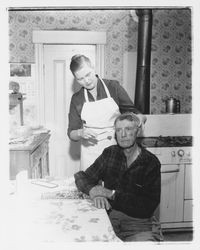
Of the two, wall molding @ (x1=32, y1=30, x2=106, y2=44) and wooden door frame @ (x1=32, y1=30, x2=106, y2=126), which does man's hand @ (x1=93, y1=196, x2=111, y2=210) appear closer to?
wooden door frame @ (x1=32, y1=30, x2=106, y2=126)

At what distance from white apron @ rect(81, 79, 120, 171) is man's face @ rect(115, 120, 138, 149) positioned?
1.2 inches

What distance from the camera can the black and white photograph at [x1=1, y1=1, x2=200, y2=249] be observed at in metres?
1.22

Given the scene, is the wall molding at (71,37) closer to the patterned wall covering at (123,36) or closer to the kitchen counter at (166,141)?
the patterned wall covering at (123,36)

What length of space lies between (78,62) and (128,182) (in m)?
0.58

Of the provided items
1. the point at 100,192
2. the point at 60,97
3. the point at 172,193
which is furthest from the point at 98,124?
the point at 172,193

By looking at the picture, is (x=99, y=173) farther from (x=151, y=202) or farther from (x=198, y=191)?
(x=198, y=191)

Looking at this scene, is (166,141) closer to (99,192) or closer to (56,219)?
(99,192)

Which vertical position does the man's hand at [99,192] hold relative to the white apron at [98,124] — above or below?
below

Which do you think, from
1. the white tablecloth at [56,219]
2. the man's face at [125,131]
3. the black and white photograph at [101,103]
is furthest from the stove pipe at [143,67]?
the white tablecloth at [56,219]

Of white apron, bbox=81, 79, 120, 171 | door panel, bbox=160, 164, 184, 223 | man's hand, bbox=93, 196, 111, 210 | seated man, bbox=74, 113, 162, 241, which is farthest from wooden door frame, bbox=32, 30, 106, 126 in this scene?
door panel, bbox=160, 164, 184, 223

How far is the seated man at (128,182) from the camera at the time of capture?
47.6 inches

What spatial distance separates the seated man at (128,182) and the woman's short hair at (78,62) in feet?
0.94

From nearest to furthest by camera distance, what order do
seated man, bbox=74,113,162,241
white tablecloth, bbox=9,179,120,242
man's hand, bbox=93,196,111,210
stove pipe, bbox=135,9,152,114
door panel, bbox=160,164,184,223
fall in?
1. white tablecloth, bbox=9,179,120,242
2. man's hand, bbox=93,196,111,210
3. seated man, bbox=74,113,162,241
4. stove pipe, bbox=135,9,152,114
5. door panel, bbox=160,164,184,223
